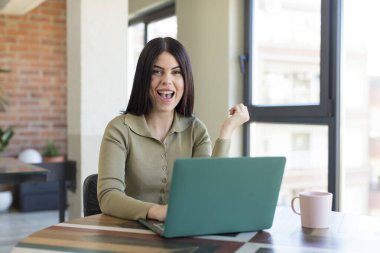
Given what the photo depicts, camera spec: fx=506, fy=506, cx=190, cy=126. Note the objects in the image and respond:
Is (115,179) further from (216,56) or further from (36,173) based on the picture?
(216,56)

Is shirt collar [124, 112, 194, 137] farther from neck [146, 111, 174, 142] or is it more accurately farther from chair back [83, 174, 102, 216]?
chair back [83, 174, 102, 216]

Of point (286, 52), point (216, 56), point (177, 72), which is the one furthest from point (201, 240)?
point (216, 56)

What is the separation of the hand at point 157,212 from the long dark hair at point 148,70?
0.44m

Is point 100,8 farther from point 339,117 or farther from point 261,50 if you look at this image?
point 339,117

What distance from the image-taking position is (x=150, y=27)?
4.77m

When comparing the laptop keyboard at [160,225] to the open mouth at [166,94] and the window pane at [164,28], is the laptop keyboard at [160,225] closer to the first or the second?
the open mouth at [166,94]

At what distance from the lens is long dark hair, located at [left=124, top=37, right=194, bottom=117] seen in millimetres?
1608

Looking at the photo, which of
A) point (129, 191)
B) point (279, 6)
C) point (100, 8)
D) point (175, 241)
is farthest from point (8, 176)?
point (279, 6)

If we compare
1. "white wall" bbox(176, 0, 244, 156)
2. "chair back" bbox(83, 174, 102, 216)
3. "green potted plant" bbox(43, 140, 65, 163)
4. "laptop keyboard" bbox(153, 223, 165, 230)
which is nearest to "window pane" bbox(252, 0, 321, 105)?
"white wall" bbox(176, 0, 244, 156)

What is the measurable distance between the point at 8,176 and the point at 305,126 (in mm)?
1813

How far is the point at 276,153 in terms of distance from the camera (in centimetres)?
356

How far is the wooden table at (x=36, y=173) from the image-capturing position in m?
2.51

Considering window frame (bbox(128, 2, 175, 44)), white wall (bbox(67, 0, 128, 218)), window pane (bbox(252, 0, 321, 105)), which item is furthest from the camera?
window frame (bbox(128, 2, 175, 44))

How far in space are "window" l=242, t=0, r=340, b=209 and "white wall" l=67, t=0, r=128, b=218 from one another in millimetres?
903
